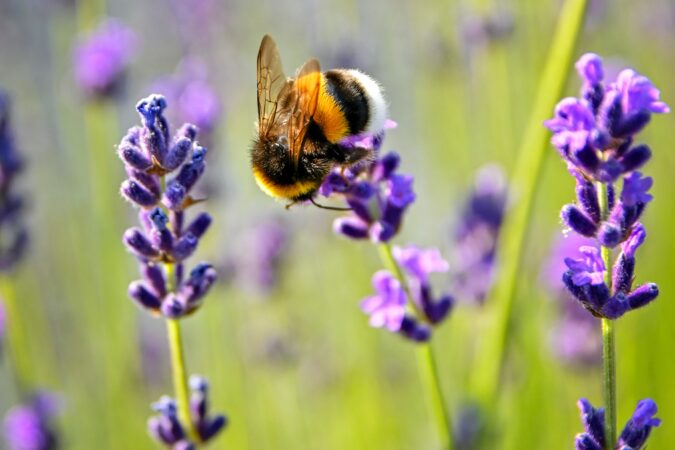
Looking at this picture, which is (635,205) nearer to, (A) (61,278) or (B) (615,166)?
(B) (615,166)

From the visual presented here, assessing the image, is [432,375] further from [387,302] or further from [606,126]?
[606,126]

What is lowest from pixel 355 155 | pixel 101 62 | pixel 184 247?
pixel 184 247

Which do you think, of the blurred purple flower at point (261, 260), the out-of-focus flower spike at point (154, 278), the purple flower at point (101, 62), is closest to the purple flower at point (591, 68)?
the out-of-focus flower spike at point (154, 278)

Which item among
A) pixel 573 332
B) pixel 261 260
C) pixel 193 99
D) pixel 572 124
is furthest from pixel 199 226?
pixel 261 260

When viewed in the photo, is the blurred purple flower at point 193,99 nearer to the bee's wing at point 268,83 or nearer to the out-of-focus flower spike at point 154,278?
the bee's wing at point 268,83

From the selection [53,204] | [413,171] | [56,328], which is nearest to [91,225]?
[53,204]

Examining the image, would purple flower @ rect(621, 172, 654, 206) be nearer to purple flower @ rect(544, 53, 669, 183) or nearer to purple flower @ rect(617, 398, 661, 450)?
purple flower @ rect(544, 53, 669, 183)
